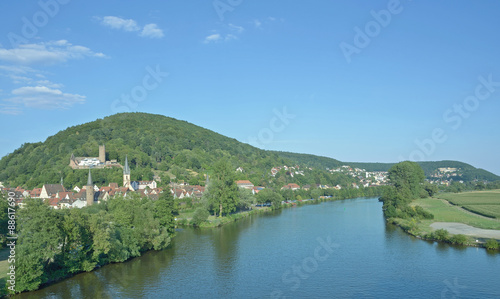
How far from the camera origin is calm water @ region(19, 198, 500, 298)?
22.0 metres

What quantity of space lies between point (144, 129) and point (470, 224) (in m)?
98.9

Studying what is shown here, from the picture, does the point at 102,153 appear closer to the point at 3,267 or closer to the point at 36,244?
the point at 3,267

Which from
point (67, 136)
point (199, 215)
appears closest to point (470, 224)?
point (199, 215)

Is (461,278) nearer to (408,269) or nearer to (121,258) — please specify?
(408,269)

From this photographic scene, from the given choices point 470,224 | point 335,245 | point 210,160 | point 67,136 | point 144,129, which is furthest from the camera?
point 144,129

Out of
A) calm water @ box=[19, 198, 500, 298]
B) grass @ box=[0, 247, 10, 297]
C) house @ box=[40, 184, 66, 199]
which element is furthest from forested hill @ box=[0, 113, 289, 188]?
calm water @ box=[19, 198, 500, 298]

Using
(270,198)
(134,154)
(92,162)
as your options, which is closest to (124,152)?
(134,154)

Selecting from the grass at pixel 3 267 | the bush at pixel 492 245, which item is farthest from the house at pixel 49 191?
the bush at pixel 492 245

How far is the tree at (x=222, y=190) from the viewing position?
49656 mm

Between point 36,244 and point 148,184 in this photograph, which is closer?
point 36,244

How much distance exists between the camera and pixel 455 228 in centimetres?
3900

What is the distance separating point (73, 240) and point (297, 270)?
51.2ft

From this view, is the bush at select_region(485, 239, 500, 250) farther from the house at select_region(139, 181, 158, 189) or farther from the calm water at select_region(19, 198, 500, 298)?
the house at select_region(139, 181, 158, 189)

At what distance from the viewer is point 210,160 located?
359 ft
